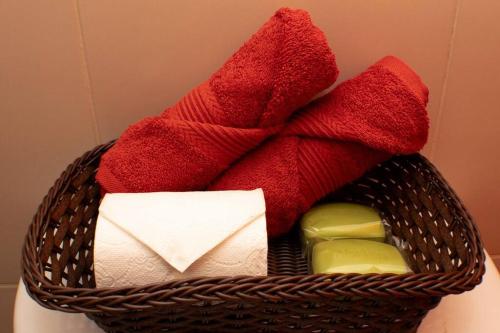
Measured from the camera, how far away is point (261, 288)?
390mm

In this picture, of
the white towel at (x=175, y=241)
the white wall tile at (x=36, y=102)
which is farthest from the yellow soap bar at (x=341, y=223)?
the white wall tile at (x=36, y=102)

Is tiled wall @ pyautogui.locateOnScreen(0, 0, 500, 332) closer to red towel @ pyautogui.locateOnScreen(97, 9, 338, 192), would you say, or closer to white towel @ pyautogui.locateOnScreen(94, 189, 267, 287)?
red towel @ pyautogui.locateOnScreen(97, 9, 338, 192)

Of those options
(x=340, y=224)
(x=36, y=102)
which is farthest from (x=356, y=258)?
(x=36, y=102)

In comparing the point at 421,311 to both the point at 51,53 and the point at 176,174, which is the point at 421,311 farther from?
the point at 51,53

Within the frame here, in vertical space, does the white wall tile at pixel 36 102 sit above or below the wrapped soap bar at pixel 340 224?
above

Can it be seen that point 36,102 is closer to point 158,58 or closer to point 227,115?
point 158,58

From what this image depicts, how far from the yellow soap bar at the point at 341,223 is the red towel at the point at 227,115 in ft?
0.39

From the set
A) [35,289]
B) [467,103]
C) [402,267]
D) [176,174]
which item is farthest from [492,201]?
[35,289]

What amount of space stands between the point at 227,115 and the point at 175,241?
151mm

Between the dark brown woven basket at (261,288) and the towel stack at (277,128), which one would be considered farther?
the towel stack at (277,128)

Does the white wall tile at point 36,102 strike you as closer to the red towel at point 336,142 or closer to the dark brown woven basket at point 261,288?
the dark brown woven basket at point 261,288

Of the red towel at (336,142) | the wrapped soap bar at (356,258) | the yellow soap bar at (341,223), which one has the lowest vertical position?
the wrapped soap bar at (356,258)

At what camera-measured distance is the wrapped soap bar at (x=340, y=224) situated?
21.4 inches

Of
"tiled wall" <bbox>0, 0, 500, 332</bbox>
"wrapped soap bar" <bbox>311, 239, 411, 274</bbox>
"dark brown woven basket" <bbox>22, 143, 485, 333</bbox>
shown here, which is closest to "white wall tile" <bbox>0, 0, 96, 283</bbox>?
"tiled wall" <bbox>0, 0, 500, 332</bbox>
